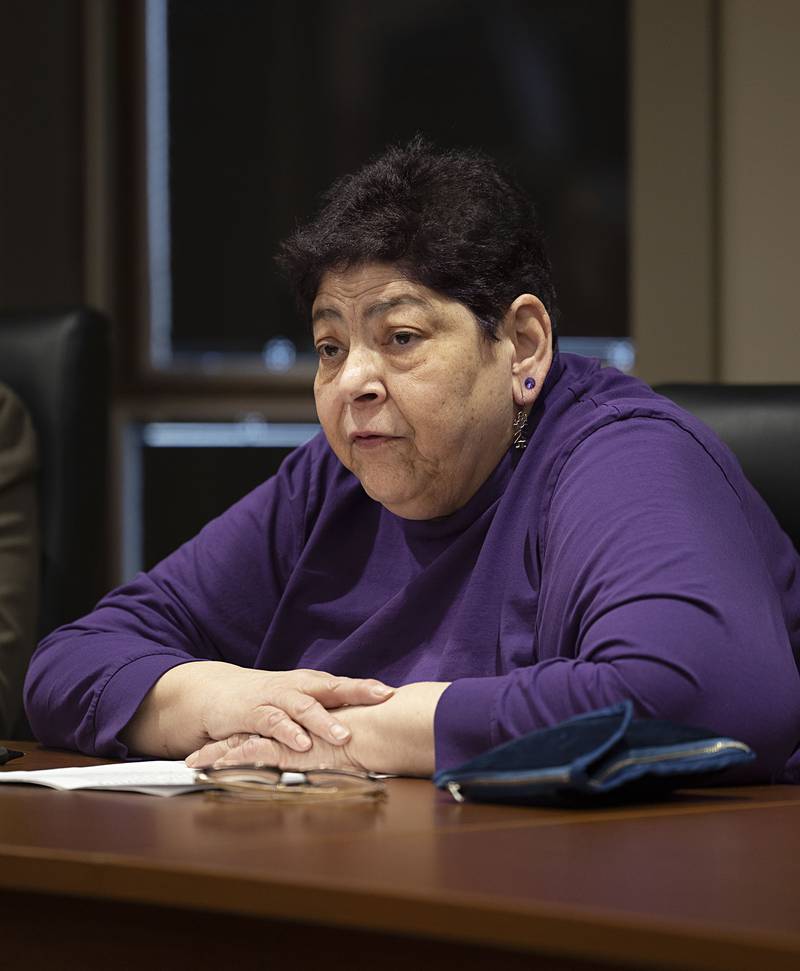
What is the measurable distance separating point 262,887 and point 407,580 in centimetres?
86

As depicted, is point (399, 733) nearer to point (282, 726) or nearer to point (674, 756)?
point (282, 726)

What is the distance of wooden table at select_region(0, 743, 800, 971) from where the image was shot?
0.68 meters

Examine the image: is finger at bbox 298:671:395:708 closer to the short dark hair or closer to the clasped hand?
the clasped hand

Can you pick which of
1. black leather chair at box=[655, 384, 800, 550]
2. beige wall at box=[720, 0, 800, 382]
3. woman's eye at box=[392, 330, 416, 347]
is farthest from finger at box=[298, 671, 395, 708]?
beige wall at box=[720, 0, 800, 382]

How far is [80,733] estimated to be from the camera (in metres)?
1.47

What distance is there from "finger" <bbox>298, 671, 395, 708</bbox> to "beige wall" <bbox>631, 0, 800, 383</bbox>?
1.65 metres

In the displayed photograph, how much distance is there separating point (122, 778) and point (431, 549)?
1.72 feet

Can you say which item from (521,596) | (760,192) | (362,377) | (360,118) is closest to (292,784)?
(521,596)

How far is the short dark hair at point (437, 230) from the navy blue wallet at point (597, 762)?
0.63 m

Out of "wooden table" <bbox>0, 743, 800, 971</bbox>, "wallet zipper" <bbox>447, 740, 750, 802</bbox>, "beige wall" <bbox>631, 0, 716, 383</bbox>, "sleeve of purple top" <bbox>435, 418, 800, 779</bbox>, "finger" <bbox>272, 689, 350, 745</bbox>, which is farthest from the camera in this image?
"beige wall" <bbox>631, 0, 716, 383</bbox>

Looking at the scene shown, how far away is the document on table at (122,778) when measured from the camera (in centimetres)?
113

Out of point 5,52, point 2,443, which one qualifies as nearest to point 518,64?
point 5,52

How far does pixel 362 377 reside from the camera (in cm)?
152

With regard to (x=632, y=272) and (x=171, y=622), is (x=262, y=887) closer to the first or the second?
(x=171, y=622)
